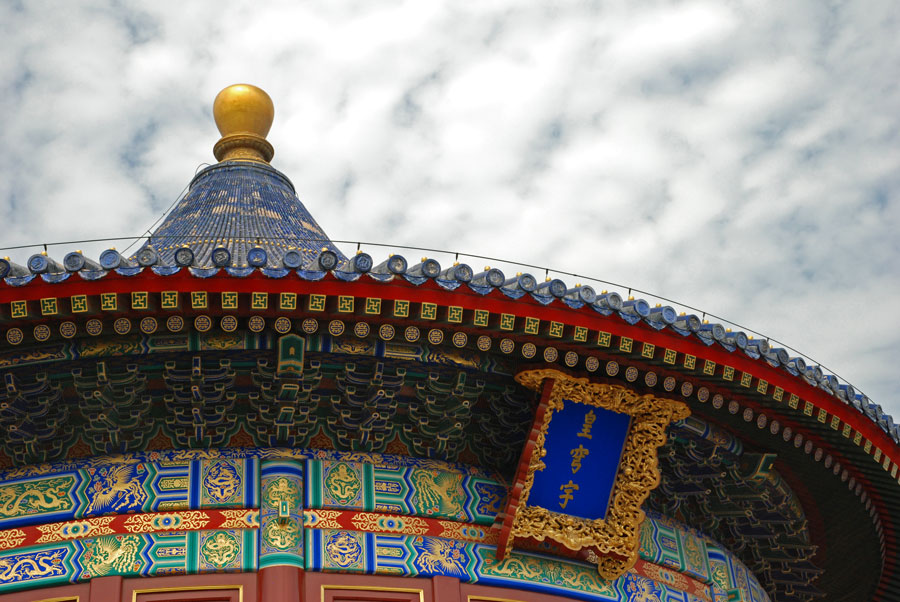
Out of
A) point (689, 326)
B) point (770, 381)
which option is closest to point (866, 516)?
point (770, 381)

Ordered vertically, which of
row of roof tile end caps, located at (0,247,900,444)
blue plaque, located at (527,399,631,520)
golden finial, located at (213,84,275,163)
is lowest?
blue plaque, located at (527,399,631,520)

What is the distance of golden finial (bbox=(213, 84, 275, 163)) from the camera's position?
14.4 meters

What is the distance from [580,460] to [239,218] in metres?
5.74

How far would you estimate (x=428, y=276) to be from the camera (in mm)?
7816

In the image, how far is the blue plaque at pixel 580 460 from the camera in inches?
342

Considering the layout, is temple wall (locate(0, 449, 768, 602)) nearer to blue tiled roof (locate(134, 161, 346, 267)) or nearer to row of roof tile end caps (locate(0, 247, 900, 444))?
row of roof tile end caps (locate(0, 247, 900, 444))

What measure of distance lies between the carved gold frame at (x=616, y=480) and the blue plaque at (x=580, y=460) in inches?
2.7

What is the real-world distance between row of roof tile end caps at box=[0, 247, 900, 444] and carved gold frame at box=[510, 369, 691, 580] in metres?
0.72

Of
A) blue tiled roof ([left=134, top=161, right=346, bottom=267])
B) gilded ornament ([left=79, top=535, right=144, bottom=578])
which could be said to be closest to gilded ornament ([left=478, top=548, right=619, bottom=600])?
gilded ornament ([left=79, top=535, right=144, bottom=578])

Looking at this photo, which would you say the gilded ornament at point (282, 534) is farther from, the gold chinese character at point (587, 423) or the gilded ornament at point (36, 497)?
the gold chinese character at point (587, 423)

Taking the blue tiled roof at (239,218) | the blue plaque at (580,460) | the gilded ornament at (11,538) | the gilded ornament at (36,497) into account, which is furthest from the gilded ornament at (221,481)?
the blue tiled roof at (239,218)

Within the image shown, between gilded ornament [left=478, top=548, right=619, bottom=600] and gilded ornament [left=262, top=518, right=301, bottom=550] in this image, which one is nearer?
gilded ornament [left=262, top=518, right=301, bottom=550]

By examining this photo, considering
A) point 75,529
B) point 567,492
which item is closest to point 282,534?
point 75,529

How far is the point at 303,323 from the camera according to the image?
311 inches
